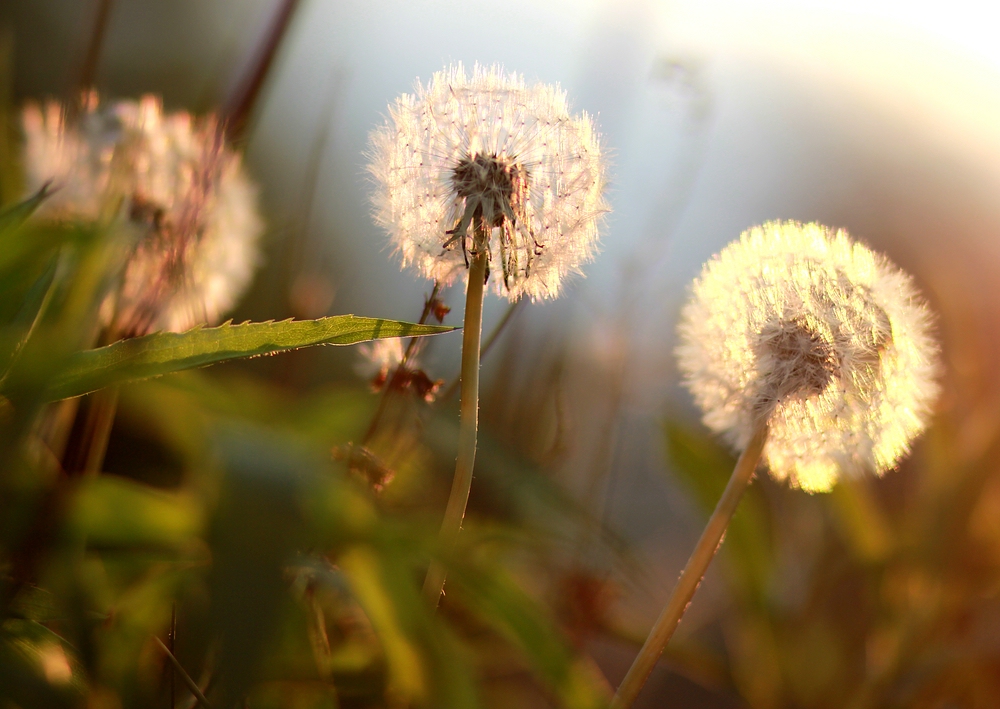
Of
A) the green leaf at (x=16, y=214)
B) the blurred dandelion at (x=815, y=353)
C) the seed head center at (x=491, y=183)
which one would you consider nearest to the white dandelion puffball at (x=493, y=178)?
the seed head center at (x=491, y=183)

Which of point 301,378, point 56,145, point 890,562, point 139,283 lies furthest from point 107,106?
point 890,562

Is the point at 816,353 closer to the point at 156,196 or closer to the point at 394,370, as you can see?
the point at 394,370

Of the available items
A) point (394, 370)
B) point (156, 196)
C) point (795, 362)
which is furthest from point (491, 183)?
point (156, 196)

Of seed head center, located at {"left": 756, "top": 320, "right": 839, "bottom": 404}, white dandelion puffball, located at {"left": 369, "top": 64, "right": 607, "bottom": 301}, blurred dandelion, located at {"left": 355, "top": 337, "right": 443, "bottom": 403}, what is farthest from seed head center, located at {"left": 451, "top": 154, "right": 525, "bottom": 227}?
seed head center, located at {"left": 756, "top": 320, "right": 839, "bottom": 404}

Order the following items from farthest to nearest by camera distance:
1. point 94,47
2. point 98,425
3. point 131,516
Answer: point 94,47 → point 98,425 → point 131,516

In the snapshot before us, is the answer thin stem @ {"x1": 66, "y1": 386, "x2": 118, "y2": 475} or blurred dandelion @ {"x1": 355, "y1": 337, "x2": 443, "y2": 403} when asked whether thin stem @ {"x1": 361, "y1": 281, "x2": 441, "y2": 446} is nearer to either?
blurred dandelion @ {"x1": 355, "y1": 337, "x2": 443, "y2": 403}

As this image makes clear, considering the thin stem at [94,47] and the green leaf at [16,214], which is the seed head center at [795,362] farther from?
the thin stem at [94,47]

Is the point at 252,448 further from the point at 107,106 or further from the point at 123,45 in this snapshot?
the point at 123,45

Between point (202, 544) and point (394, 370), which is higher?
point (394, 370)
